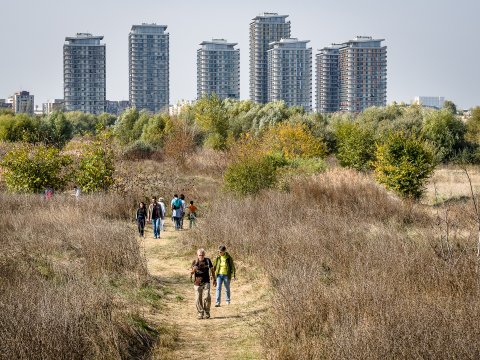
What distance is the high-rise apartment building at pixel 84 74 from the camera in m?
150

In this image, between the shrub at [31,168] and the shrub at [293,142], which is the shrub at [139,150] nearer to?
the shrub at [293,142]

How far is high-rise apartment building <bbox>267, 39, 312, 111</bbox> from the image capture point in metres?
148

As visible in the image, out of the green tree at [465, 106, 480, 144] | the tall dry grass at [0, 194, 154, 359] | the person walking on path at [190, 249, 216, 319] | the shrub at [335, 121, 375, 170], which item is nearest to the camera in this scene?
the tall dry grass at [0, 194, 154, 359]

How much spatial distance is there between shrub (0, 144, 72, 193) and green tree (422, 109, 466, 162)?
→ 31.1m

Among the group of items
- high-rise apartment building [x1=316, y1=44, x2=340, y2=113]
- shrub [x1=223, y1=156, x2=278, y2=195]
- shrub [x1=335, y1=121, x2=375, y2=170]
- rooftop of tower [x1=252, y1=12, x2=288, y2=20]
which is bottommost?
shrub [x1=223, y1=156, x2=278, y2=195]

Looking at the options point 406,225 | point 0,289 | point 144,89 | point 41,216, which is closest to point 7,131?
point 41,216

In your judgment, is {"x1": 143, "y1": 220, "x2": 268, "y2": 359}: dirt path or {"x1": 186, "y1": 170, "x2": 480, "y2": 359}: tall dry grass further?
{"x1": 143, "y1": 220, "x2": 268, "y2": 359}: dirt path

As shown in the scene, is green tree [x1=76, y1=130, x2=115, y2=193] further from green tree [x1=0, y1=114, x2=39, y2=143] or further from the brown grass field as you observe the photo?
green tree [x1=0, y1=114, x2=39, y2=143]

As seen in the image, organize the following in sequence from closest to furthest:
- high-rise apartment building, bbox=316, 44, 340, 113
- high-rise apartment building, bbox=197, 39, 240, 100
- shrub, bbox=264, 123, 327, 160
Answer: shrub, bbox=264, 123, 327, 160
high-rise apartment building, bbox=316, 44, 340, 113
high-rise apartment building, bbox=197, 39, 240, 100

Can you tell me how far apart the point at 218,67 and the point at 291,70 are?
2110 centimetres

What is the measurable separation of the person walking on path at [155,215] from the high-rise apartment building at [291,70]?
425 feet

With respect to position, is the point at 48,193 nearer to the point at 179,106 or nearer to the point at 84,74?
the point at 179,106

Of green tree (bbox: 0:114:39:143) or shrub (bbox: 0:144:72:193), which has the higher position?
green tree (bbox: 0:114:39:143)

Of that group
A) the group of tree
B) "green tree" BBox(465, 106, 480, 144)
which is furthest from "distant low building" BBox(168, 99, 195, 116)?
"green tree" BBox(465, 106, 480, 144)
